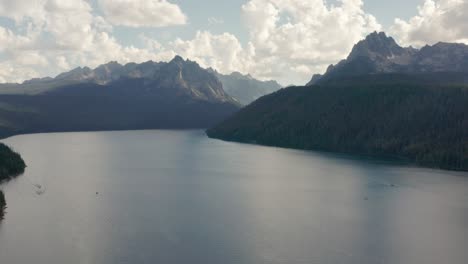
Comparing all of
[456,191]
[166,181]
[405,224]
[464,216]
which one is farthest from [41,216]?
[456,191]

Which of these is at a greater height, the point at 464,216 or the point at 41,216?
the point at 464,216

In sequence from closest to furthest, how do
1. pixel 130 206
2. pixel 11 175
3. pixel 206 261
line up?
pixel 206 261 → pixel 130 206 → pixel 11 175

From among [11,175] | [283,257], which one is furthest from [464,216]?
[11,175]

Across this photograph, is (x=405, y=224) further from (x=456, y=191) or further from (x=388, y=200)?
(x=456, y=191)

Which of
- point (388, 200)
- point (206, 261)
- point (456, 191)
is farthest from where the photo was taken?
point (456, 191)

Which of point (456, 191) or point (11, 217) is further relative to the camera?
point (456, 191)

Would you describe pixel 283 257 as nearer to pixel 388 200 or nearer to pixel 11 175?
pixel 388 200
